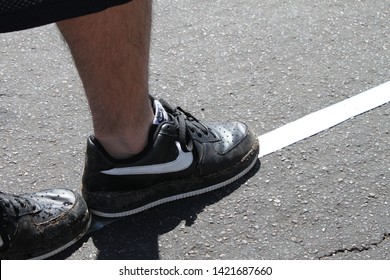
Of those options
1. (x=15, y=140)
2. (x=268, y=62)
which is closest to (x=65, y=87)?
(x=15, y=140)

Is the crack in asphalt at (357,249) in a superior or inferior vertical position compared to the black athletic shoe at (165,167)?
inferior

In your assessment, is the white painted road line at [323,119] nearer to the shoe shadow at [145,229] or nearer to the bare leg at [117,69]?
the shoe shadow at [145,229]

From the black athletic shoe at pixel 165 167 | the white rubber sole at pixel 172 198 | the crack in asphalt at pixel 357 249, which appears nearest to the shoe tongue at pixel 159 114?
the black athletic shoe at pixel 165 167

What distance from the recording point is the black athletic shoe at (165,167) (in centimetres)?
241

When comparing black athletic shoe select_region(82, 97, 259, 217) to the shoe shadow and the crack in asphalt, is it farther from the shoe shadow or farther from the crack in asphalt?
the crack in asphalt

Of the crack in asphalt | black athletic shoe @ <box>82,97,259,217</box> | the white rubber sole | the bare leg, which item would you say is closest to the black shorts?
the bare leg

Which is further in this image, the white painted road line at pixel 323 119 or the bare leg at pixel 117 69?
the white painted road line at pixel 323 119

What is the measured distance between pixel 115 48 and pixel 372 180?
98 centimetres

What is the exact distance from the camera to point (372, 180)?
2621mm

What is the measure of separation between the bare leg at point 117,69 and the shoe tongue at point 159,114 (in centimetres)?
2

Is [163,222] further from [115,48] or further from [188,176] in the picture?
[115,48]

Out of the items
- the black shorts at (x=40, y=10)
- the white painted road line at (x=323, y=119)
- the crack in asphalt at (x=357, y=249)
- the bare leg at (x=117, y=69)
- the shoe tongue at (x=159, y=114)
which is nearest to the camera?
the black shorts at (x=40, y=10)

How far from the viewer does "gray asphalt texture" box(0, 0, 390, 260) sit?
7.91 ft

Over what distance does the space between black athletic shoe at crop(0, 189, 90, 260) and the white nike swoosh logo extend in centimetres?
15
